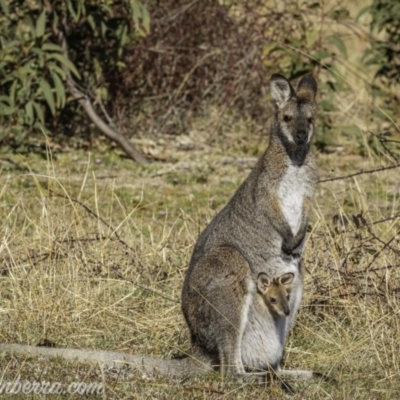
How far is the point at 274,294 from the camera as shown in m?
5.32

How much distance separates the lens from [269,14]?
39.4 ft

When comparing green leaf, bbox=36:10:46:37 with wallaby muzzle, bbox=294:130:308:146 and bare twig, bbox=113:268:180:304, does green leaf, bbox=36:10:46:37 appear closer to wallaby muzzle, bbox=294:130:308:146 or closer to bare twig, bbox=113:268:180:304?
bare twig, bbox=113:268:180:304

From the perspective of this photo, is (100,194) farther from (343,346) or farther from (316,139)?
(343,346)

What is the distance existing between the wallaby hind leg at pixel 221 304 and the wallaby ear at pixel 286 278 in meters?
0.18

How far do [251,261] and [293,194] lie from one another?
1.62 feet

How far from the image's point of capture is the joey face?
18.8 feet

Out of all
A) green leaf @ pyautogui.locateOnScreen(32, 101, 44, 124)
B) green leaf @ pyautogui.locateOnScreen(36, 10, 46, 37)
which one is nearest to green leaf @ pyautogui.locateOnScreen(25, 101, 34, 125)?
green leaf @ pyautogui.locateOnScreen(32, 101, 44, 124)

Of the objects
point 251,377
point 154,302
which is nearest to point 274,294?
point 251,377

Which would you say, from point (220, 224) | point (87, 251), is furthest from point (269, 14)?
point (220, 224)

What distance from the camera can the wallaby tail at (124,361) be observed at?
5.29m

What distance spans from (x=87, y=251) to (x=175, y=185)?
357 centimetres

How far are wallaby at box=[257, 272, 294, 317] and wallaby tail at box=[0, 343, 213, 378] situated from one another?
0.44 m

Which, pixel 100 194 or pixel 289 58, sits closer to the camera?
pixel 100 194

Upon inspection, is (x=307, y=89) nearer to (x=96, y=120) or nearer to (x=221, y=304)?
(x=221, y=304)
